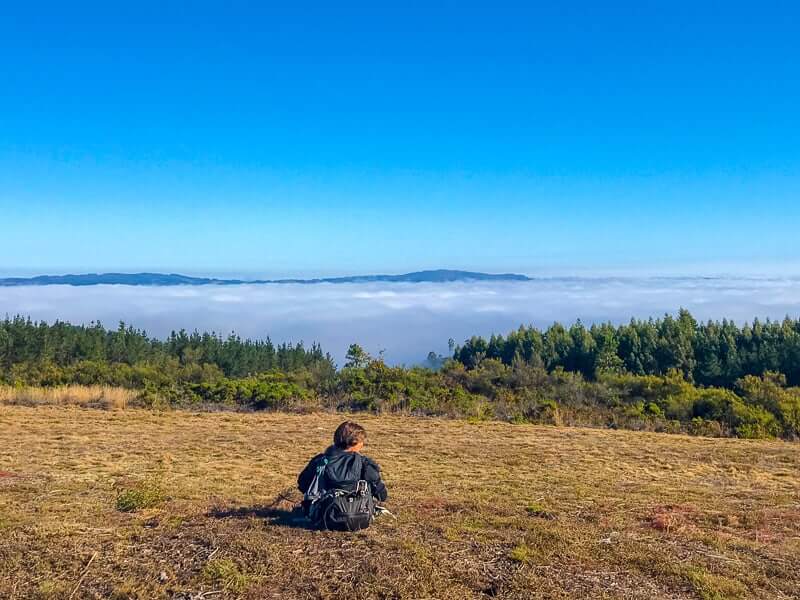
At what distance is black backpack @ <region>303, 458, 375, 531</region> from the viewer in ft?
20.0

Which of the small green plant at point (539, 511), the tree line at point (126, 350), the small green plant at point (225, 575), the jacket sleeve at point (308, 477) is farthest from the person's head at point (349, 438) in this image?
the tree line at point (126, 350)

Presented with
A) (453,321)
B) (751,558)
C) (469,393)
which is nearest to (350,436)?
(751,558)

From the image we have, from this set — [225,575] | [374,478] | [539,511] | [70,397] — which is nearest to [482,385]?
[70,397]

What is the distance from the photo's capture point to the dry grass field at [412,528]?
198 inches

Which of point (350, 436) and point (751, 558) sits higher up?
point (350, 436)

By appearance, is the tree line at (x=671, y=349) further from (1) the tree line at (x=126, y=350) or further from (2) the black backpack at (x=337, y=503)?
(2) the black backpack at (x=337, y=503)

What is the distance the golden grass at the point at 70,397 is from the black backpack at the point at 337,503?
1825 cm

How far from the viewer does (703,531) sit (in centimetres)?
689

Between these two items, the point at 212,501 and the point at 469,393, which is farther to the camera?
the point at 469,393

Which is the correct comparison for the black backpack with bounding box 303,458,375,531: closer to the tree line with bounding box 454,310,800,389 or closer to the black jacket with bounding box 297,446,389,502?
the black jacket with bounding box 297,446,389,502

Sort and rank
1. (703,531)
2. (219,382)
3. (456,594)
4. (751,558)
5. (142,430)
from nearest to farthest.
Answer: (456,594)
(751,558)
(703,531)
(142,430)
(219,382)

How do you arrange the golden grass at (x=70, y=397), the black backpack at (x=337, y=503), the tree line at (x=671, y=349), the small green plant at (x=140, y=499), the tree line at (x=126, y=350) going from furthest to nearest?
1. the tree line at (x=671, y=349)
2. the tree line at (x=126, y=350)
3. the golden grass at (x=70, y=397)
4. the small green plant at (x=140, y=499)
5. the black backpack at (x=337, y=503)

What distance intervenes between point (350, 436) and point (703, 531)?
13.2 feet

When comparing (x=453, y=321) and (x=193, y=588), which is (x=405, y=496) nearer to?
(x=193, y=588)
